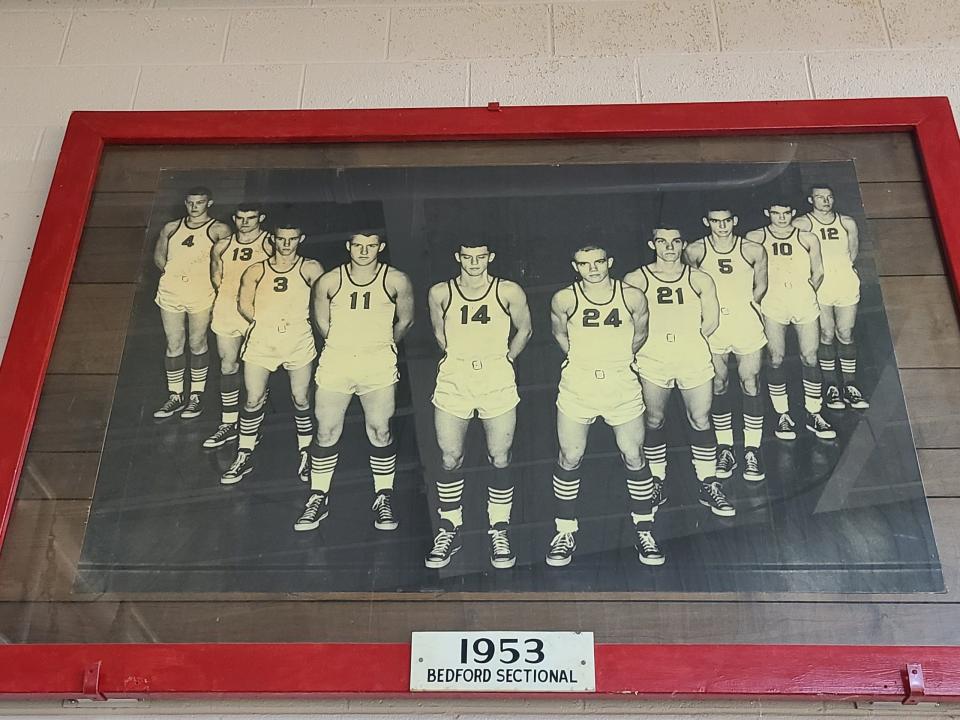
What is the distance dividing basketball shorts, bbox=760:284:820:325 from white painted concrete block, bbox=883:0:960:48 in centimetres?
61

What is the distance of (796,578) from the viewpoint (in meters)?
1.12

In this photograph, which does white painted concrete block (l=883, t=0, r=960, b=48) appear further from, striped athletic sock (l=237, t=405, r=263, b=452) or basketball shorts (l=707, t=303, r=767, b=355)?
striped athletic sock (l=237, t=405, r=263, b=452)

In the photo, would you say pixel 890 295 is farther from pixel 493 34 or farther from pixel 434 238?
pixel 493 34

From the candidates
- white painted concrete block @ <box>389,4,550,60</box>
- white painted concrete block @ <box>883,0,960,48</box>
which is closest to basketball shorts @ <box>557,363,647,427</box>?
white painted concrete block @ <box>389,4,550,60</box>

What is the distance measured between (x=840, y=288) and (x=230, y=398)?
0.92 m

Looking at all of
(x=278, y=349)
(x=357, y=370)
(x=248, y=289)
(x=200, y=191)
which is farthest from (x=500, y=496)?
(x=200, y=191)

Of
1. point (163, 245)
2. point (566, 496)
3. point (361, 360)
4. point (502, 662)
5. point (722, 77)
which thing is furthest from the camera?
point (722, 77)

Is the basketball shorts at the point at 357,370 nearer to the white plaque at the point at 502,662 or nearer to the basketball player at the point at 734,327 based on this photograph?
the white plaque at the point at 502,662

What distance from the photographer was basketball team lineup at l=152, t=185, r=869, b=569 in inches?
47.2

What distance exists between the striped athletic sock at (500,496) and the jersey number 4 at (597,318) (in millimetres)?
255

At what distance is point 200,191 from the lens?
1.44 metres

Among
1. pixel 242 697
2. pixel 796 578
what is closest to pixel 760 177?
pixel 796 578

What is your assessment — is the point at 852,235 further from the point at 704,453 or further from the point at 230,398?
the point at 230,398

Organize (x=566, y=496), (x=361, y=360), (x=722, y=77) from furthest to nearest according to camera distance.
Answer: (x=722, y=77), (x=361, y=360), (x=566, y=496)
